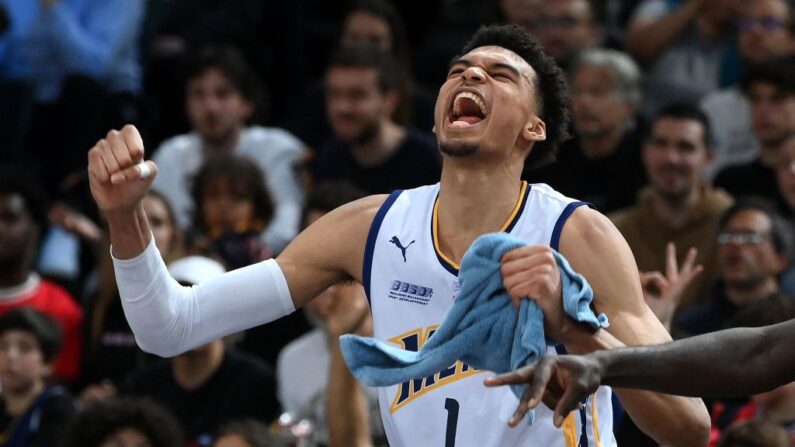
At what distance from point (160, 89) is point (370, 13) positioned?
5.60 feet

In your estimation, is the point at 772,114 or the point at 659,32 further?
the point at 659,32

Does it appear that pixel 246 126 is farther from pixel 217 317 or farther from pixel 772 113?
pixel 217 317

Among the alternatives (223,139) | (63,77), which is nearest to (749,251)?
(223,139)

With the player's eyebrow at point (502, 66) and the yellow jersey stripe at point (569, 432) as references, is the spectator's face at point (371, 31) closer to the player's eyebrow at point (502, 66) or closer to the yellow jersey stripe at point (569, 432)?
the player's eyebrow at point (502, 66)

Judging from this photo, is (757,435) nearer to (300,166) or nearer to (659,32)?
(300,166)

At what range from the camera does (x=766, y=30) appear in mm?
8906

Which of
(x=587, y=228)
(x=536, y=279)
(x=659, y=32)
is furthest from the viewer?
(x=659, y=32)

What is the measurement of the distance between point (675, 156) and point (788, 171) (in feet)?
1.81

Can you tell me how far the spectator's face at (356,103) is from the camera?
328 inches

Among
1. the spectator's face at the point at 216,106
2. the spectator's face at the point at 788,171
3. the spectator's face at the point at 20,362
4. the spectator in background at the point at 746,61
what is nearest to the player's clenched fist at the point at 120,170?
the spectator's face at the point at 20,362

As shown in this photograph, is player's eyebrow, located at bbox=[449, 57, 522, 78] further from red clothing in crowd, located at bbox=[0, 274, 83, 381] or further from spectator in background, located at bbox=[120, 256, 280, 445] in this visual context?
red clothing in crowd, located at bbox=[0, 274, 83, 381]

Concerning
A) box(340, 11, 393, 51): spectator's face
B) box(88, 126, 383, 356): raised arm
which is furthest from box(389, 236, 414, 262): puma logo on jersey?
box(340, 11, 393, 51): spectator's face

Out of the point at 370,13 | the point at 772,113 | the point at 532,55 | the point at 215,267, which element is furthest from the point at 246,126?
the point at 532,55

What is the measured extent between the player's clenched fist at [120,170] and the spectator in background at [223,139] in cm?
422
